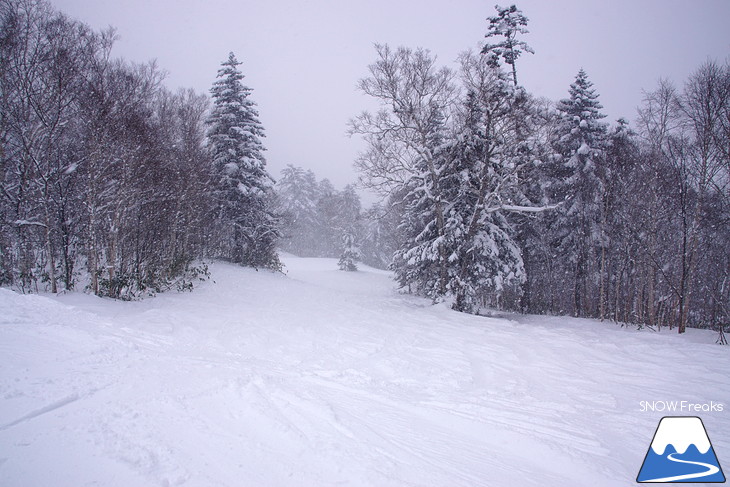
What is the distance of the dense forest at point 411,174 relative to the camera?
966 centimetres

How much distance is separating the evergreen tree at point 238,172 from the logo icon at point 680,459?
1868 centimetres

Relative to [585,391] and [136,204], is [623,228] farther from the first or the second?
[136,204]

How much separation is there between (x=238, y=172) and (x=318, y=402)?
679 inches

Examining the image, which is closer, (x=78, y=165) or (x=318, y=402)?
(x=318, y=402)

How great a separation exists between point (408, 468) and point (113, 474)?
7.62 feet

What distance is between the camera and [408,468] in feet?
9.76

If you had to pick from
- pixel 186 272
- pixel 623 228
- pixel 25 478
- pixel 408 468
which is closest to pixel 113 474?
pixel 25 478

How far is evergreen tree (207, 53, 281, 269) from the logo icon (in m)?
18.7

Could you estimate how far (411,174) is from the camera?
1310 centimetres

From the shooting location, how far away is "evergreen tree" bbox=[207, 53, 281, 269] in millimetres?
18891

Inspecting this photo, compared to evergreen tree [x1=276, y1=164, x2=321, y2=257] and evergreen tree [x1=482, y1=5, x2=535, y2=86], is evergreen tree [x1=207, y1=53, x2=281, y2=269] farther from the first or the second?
evergreen tree [x1=276, y1=164, x2=321, y2=257]

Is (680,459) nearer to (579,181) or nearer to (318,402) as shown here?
(318,402)

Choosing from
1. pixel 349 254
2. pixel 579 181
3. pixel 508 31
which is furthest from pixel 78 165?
pixel 349 254

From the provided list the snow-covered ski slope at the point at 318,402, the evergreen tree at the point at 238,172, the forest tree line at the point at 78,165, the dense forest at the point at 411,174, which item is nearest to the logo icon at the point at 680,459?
the snow-covered ski slope at the point at 318,402
